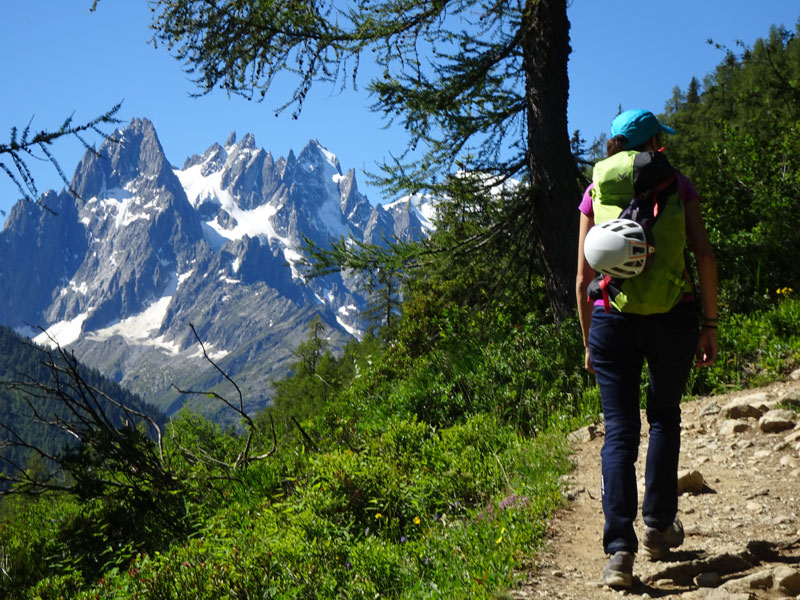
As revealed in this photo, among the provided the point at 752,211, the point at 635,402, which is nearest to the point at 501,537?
the point at 635,402

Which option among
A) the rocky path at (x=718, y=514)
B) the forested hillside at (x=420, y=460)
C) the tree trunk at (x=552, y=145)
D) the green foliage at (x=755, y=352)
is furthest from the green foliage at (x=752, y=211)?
the rocky path at (x=718, y=514)

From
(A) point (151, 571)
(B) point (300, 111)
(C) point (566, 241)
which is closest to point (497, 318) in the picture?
(C) point (566, 241)

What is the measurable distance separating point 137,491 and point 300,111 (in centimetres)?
485

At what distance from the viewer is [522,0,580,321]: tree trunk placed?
7.73 meters

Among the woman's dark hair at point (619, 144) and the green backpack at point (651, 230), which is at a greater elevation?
the woman's dark hair at point (619, 144)

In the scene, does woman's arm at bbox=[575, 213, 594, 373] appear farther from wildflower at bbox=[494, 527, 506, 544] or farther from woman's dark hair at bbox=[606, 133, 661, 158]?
wildflower at bbox=[494, 527, 506, 544]

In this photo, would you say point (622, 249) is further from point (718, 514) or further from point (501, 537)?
point (718, 514)

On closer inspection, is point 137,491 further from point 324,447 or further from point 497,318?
point 497,318

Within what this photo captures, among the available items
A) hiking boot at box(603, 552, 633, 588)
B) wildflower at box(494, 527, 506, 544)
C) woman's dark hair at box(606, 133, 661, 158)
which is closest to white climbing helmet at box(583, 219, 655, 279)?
woman's dark hair at box(606, 133, 661, 158)

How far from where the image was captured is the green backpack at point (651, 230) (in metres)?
3.07

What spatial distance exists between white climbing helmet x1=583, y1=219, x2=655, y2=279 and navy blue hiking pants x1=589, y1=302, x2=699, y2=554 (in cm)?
27

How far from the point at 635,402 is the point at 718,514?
140 centimetres

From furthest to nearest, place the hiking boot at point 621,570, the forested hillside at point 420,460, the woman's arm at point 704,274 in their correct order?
the forested hillside at point 420,460 < the woman's arm at point 704,274 < the hiking boot at point 621,570

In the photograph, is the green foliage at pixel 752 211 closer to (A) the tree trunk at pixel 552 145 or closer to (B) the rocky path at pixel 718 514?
(A) the tree trunk at pixel 552 145
